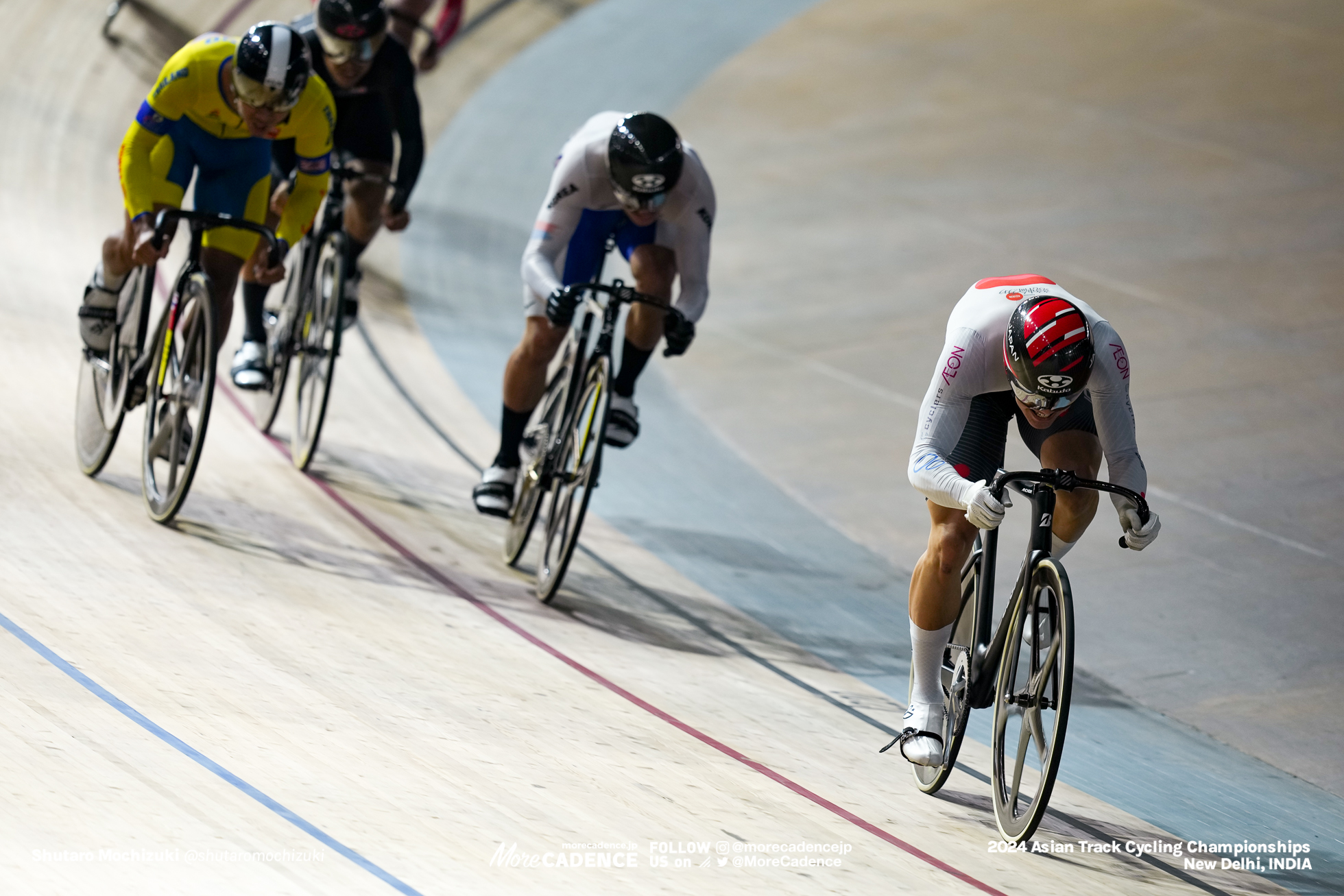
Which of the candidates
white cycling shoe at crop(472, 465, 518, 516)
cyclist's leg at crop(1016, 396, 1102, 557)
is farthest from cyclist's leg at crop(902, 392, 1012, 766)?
white cycling shoe at crop(472, 465, 518, 516)

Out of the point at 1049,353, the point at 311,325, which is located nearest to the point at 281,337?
the point at 311,325

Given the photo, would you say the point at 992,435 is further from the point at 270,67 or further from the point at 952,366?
the point at 270,67

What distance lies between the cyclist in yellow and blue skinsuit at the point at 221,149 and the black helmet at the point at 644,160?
95 cm

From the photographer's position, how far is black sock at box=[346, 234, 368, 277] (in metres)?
5.58

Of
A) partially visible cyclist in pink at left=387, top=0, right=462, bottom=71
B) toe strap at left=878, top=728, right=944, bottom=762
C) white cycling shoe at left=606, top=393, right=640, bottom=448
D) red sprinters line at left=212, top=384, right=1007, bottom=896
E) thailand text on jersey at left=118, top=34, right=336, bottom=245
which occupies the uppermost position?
partially visible cyclist in pink at left=387, top=0, right=462, bottom=71

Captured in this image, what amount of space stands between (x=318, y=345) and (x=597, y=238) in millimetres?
1270

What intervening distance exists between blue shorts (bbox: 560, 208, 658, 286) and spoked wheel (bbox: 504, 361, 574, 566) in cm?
32

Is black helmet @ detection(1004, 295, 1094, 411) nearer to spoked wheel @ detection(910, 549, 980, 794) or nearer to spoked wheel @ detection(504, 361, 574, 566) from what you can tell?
spoked wheel @ detection(910, 549, 980, 794)

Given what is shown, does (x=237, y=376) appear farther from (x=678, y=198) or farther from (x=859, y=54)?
(x=859, y=54)

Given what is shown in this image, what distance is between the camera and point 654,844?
3271 mm

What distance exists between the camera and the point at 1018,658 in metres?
3.47

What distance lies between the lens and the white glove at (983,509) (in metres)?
3.18

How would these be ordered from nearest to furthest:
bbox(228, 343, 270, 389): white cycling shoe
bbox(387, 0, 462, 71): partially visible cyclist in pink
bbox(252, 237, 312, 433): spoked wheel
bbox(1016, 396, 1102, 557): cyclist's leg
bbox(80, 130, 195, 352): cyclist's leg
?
bbox(1016, 396, 1102, 557): cyclist's leg, bbox(80, 130, 195, 352): cyclist's leg, bbox(228, 343, 270, 389): white cycling shoe, bbox(252, 237, 312, 433): spoked wheel, bbox(387, 0, 462, 71): partially visible cyclist in pink

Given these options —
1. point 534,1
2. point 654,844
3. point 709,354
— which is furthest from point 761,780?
point 534,1
